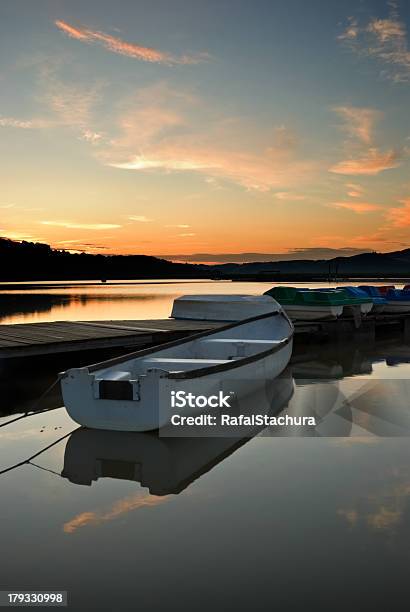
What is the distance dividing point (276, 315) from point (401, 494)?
10.1 meters

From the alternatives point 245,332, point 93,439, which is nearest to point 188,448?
point 93,439

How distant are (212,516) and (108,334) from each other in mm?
10919

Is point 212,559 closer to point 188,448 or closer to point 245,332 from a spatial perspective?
point 188,448

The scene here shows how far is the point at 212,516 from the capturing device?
19.7 feet

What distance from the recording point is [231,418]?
33.5 feet

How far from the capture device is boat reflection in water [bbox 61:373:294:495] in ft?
24.1

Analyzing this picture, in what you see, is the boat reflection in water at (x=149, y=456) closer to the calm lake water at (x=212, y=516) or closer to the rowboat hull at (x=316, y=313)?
the calm lake water at (x=212, y=516)

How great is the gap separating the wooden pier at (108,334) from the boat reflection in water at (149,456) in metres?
5.01

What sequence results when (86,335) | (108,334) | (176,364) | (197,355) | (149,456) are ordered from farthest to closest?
(108,334)
(86,335)
(197,355)
(176,364)
(149,456)

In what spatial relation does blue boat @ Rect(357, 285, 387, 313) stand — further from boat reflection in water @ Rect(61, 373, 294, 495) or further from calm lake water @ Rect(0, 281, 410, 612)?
boat reflection in water @ Rect(61, 373, 294, 495)

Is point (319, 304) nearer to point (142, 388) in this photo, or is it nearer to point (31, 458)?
point (142, 388)

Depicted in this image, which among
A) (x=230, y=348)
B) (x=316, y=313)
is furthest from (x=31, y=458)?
(x=316, y=313)

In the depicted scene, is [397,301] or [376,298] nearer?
[376,298]

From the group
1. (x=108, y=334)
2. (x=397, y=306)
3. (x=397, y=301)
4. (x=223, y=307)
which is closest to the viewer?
(x=108, y=334)
